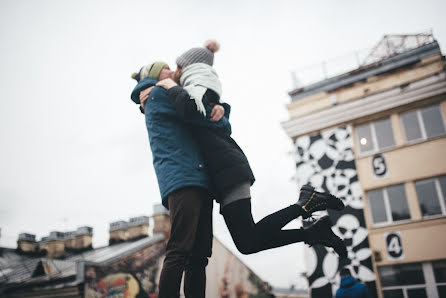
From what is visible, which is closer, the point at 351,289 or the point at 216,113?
the point at 216,113

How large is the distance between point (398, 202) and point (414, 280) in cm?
273

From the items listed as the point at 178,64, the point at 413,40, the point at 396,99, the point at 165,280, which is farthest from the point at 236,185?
the point at 413,40

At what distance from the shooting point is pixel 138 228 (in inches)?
800

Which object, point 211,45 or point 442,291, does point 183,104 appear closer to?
point 211,45

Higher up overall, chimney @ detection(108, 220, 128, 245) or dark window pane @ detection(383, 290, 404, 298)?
chimney @ detection(108, 220, 128, 245)

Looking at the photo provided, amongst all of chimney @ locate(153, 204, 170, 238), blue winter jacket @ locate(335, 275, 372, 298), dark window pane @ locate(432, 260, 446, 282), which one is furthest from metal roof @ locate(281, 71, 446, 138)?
blue winter jacket @ locate(335, 275, 372, 298)

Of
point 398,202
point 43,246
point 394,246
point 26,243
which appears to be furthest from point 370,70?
point 26,243

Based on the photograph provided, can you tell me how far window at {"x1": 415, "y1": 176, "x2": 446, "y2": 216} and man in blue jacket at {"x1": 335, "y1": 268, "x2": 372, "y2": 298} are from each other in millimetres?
8043

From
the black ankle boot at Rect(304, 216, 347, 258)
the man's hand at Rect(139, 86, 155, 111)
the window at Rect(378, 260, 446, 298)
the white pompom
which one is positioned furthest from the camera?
the window at Rect(378, 260, 446, 298)

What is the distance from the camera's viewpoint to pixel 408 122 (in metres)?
13.9

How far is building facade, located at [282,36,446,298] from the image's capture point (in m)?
12.1

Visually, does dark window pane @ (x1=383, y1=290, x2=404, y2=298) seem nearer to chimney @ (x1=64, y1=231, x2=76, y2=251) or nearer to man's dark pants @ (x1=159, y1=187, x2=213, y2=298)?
man's dark pants @ (x1=159, y1=187, x2=213, y2=298)

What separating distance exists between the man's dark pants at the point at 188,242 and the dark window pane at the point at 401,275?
12.1 m

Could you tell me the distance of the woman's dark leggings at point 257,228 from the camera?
213 cm
